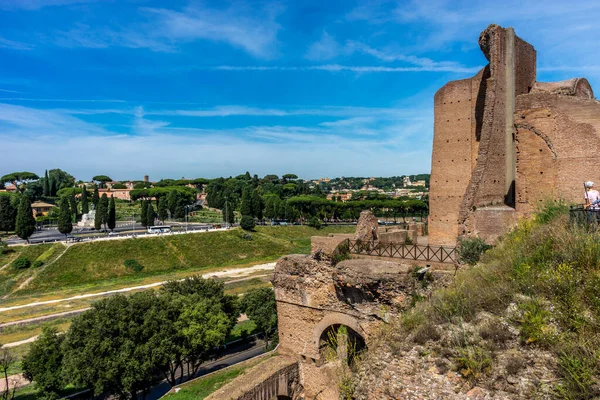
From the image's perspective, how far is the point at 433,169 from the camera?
60.1ft

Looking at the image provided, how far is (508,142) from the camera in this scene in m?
14.4

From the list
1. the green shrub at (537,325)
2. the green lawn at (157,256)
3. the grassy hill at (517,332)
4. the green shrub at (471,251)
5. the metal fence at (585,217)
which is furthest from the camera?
the green lawn at (157,256)

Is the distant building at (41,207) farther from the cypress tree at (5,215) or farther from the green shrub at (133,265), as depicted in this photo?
the green shrub at (133,265)

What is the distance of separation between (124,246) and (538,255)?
139 ft

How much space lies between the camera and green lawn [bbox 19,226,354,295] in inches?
1379

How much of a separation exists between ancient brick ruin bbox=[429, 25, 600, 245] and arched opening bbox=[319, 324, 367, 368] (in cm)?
538

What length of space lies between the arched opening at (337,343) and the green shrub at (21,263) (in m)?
36.3

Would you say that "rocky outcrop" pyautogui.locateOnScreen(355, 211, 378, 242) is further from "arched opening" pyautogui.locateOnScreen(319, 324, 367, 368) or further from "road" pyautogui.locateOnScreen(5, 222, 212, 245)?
"road" pyautogui.locateOnScreen(5, 222, 212, 245)

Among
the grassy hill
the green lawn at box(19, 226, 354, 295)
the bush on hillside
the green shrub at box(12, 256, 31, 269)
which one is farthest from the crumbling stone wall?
the green shrub at box(12, 256, 31, 269)

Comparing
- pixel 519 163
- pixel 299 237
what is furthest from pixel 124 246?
pixel 519 163

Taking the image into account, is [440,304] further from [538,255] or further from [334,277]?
[334,277]

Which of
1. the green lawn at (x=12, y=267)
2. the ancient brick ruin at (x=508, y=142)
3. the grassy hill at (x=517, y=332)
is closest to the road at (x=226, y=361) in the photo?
the ancient brick ruin at (x=508, y=142)

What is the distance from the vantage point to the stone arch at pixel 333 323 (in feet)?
32.0

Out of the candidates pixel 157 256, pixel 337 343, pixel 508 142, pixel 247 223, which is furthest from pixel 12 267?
pixel 508 142
